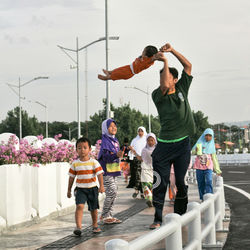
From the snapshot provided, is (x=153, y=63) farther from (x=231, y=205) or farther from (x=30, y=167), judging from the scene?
(x=231, y=205)

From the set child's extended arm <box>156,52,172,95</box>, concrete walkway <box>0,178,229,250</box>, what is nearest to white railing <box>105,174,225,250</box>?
concrete walkway <box>0,178,229,250</box>

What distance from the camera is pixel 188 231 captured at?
6152 millimetres

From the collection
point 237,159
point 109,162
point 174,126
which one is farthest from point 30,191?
point 237,159

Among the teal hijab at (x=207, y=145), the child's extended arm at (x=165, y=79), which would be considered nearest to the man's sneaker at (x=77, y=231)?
the child's extended arm at (x=165, y=79)

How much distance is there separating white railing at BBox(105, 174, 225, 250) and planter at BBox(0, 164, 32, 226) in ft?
9.95

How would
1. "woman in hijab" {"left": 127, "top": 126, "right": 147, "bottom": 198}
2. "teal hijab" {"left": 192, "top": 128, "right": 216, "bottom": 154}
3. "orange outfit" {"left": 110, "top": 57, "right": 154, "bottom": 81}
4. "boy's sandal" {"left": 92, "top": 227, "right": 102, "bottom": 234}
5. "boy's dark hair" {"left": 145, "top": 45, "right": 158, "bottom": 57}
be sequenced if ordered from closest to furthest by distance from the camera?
"orange outfit" {"left": 110, "top": 57, "right": 154, "bottom": 81} < "boy's dark hair" {"left": 145, "top": 45, "right": 158, "bottom": 57} < "boy's sandal" {"left": 92, "top": 227, "right": 102, "bottom": 234} < "teal hijab" {"left": 192, "top": 128, "right": 216, "bottom": 154} < "woman in hijab" {"left": 127, "top": 126, "right": 147, "bottom": 198}

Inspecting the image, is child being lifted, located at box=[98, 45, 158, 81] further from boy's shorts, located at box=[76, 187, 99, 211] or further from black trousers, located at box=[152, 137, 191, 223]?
boy's shorts, located at box=[76, 187, 99, 211]

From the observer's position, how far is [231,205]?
45.9 feet

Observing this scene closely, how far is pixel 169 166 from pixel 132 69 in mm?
1683

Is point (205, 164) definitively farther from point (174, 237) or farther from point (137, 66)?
point (174, 237)

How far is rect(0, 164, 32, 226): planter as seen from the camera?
31.4 ft

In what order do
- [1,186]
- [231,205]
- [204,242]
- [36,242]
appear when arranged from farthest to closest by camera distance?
[231,205]
[1,186]
[36,242]
[204,242]

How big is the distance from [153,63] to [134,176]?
34.1 ft

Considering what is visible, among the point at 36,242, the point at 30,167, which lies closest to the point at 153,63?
the point at 36,242
